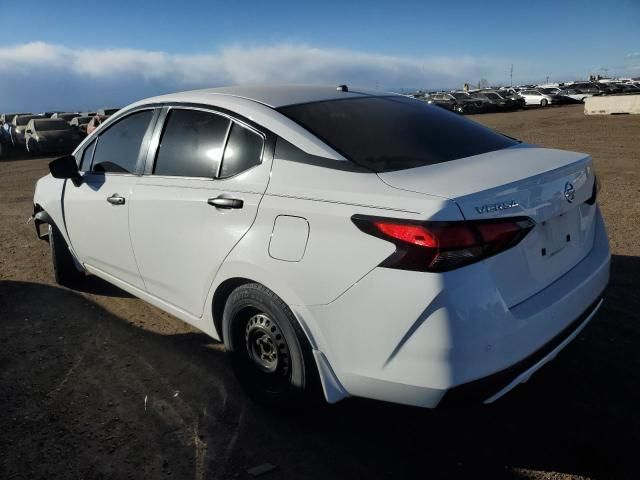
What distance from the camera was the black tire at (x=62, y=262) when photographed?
15.0 feet

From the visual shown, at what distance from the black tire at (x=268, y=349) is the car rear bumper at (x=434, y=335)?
0.17 metres

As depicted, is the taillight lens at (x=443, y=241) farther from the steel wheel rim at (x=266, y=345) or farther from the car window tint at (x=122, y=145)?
the car window tint at (x=122, y=145)

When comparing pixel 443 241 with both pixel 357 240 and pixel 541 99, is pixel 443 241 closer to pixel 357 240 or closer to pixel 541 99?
pixel 357 240

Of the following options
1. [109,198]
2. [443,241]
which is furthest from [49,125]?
[443,241]

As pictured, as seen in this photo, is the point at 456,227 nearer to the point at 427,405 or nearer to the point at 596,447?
the point at 427,405

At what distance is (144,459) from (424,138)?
7.19 feet

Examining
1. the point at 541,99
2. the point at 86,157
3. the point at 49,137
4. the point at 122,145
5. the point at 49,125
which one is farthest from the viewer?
the point at 541,99

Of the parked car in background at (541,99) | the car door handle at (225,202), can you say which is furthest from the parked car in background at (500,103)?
the car door handle at (225,202)

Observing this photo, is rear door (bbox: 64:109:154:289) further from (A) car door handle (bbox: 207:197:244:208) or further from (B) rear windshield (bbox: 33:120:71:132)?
(B) rear windshield (bbox: 33:120:71:132)

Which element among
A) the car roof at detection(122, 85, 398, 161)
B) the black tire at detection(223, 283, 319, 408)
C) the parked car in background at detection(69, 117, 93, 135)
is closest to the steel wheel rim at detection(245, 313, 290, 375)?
the black tire at detection(223, 283, 319, 408)

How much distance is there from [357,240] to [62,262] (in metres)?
3.53

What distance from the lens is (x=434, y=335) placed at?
201cm

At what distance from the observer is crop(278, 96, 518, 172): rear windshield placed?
257 cm

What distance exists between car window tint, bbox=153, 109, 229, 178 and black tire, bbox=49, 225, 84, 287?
1834 millimetres
